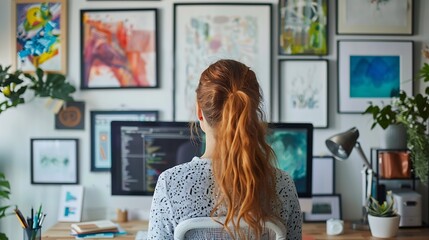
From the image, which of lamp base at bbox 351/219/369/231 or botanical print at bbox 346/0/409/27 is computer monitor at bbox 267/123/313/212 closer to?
lamp base at bbox 351/219/369/231

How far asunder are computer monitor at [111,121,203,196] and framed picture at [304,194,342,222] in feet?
2.17

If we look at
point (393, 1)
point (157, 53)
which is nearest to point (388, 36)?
point (393, 1)

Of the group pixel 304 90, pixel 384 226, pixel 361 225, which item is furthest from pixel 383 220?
pixel 304 90

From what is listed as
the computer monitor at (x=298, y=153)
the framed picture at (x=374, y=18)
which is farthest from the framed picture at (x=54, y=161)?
the framed picture at (x=374, y=18)

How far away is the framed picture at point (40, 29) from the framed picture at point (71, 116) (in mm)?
169

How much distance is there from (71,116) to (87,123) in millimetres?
83

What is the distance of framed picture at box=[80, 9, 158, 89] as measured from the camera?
2.55 metres

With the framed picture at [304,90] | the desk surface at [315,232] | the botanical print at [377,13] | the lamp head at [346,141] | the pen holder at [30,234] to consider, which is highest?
the botanical print at [377,13]

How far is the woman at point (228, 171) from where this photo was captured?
1214mm

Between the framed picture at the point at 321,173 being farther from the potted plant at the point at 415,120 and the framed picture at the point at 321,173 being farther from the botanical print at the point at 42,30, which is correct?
the botanical print at the point at 42,30

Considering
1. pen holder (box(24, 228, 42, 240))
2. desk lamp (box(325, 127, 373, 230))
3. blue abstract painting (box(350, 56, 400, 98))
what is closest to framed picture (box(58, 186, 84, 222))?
pen holder (box(24, 228, 42, 240))

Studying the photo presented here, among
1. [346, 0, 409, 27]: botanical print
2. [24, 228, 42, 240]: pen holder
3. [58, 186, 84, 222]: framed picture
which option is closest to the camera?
[24, 228, 42, 240]: pen holder

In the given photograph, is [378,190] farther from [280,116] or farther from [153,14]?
[153,14]

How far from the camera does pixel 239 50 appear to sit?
2.55m
